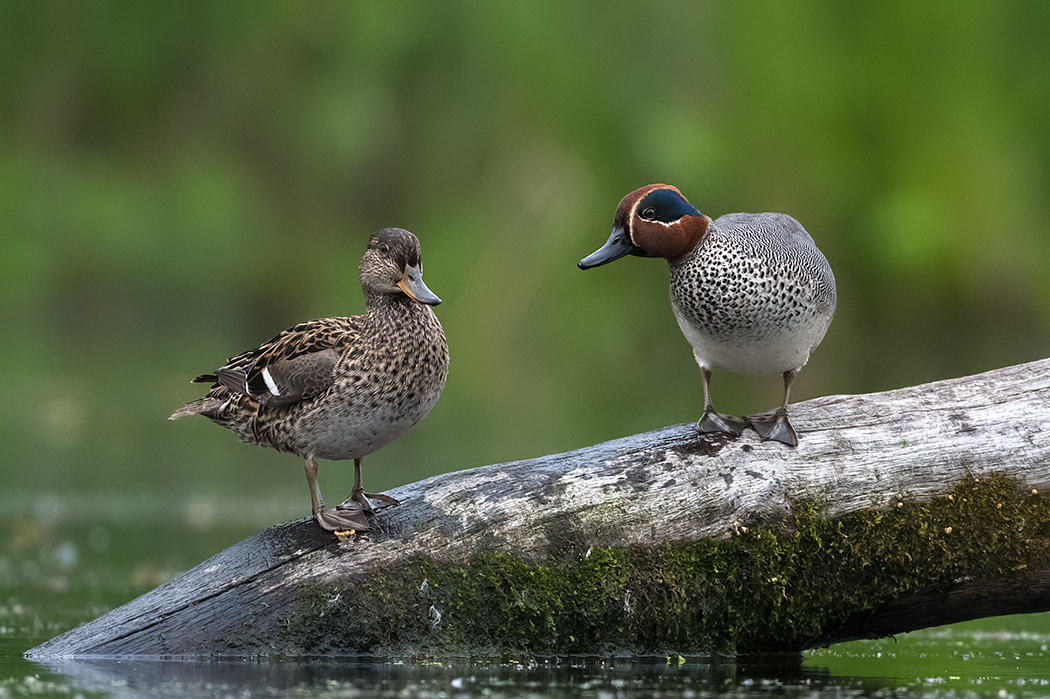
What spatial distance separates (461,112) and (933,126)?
7290 millimetres

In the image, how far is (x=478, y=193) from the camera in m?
18.6

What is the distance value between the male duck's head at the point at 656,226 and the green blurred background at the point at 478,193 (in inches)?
145

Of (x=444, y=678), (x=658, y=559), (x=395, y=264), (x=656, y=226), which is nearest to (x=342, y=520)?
(x=444, y=678)

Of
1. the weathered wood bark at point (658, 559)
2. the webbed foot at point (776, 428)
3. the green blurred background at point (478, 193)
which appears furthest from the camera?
the green blurred background at point (478, 193)

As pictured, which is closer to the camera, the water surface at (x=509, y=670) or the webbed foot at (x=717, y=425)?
the water surface at (x=509, y=670)

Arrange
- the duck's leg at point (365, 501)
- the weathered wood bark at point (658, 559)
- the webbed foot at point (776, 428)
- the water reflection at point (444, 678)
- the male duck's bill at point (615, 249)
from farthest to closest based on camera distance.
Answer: the male duck's bill at point (615, 249)
the webbed foot at point (776, 428)
the duck's leg at point (365, 501)
the weathered wood bark at point (658, 559)
the water reflection at point (444, 678)

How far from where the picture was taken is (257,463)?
11.1 metres

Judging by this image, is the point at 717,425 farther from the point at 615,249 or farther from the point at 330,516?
the point at 330,516

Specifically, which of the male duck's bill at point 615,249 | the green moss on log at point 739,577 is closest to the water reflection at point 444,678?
the green moss on log at point 739,577

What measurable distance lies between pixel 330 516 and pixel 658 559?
1109 millimetres

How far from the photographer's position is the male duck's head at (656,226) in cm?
522

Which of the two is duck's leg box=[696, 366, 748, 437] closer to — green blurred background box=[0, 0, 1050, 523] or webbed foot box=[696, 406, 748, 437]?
webbed foot box=[696, 406, 748, 437]

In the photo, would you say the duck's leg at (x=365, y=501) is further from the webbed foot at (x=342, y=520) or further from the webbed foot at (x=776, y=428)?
the webbed foot at (x=776, y=428)

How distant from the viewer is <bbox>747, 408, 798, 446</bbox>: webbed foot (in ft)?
16.9
